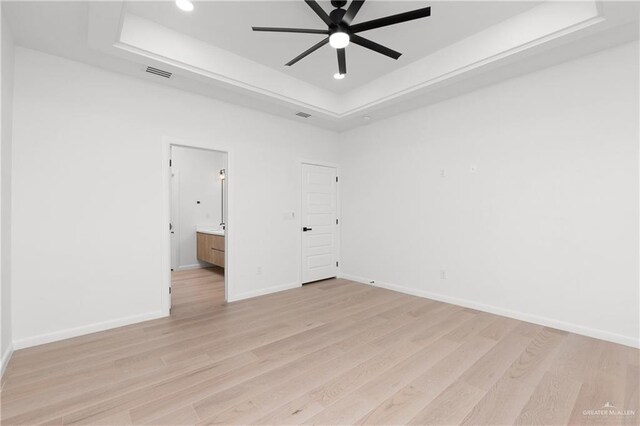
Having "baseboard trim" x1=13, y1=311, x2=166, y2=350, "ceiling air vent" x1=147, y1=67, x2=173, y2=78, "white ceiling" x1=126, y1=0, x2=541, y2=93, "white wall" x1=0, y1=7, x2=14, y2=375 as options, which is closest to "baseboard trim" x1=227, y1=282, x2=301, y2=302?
"baseboard trim" x1=13, y1=311, x2=166, y2=350

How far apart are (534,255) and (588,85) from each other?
187 cm

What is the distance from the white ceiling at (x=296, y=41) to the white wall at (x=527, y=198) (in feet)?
1.12

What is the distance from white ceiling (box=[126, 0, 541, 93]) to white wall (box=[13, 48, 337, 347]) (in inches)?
37.8

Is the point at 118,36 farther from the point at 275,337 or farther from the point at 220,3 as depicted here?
the point at 275,337

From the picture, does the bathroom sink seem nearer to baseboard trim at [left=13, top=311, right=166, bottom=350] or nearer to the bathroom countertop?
A: the bathroom countertop

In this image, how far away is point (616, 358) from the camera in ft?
8.56

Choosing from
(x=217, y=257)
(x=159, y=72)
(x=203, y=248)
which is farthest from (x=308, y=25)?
(x=203, y=248)

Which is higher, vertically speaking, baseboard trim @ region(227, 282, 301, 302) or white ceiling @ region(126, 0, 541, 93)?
white ceiling @ region(126, 0, 541, 93)

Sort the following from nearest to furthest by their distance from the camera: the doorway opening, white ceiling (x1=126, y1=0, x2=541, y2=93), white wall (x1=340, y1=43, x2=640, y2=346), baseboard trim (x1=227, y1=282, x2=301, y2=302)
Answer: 1. white ceiling (x1=126, y1=0, x2=541, y2=93)
2. white wall (x1=340, y1=43, x2=640, y2=346)
3. baseboard trim (x1=227, y1=282, x2=301, y2=302)
4. the doorway opening

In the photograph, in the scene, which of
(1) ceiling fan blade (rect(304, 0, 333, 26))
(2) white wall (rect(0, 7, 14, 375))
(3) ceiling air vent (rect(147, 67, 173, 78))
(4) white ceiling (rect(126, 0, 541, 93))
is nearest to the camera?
(1) ceiling fan blade (rect(304, 0, 333, 26))

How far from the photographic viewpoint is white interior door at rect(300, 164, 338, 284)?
5.30 metres

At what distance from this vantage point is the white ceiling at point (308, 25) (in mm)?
2812

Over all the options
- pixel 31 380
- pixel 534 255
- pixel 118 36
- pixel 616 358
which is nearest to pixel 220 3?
pixel 118 36

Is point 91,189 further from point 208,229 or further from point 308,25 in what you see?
point 208,229
